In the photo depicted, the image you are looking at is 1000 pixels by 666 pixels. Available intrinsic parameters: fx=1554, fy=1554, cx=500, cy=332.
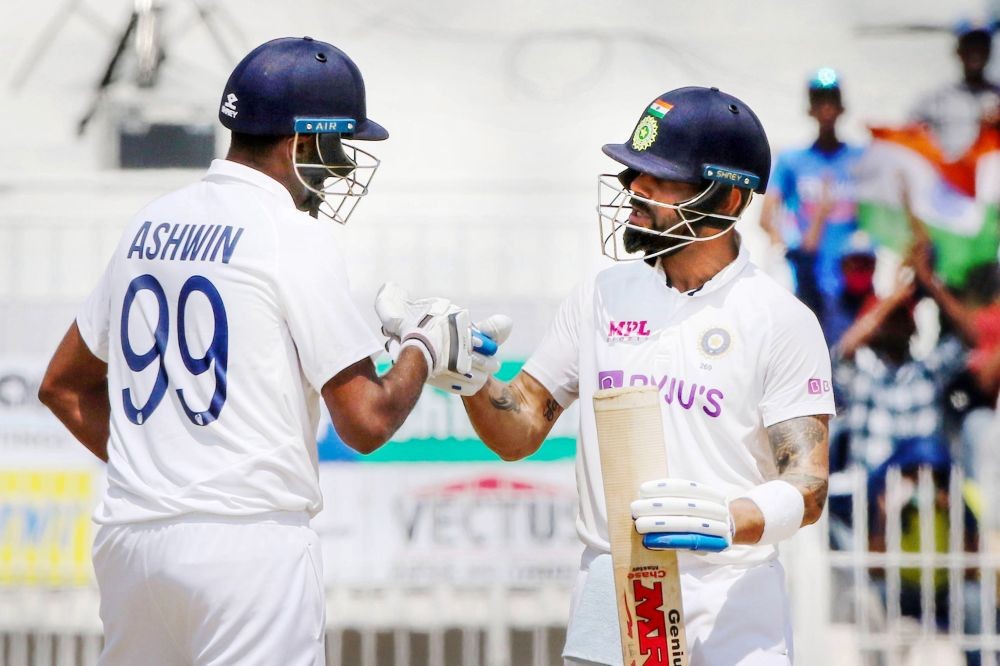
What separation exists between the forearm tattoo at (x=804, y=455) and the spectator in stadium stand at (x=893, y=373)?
12.4 feet

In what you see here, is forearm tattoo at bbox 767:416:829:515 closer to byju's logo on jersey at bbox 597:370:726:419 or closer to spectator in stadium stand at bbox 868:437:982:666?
byju's logo on jersey at bbox 597:370:726:419

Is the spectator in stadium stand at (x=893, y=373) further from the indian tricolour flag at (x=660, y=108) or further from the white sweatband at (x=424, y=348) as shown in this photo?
the white sweatband at (x=424, y=348)

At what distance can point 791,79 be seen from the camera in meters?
8.84

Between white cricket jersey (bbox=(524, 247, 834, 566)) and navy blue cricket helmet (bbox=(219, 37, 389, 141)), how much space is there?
76 cm

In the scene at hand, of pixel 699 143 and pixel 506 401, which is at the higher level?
pixel 699 143

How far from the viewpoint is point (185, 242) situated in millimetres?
3137

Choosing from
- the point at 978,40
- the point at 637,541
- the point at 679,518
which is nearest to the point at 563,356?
the point at 637,541

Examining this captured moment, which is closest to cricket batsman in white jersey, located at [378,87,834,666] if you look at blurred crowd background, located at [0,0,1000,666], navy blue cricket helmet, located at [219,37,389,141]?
navy blue cricket helmet, located at [219,37,389,141]

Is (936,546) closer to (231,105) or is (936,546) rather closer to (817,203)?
(817,203)

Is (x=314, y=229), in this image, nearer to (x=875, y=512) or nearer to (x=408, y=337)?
(x=408, y=337)

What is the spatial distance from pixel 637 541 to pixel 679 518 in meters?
0.15

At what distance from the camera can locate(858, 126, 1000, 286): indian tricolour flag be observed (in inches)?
304

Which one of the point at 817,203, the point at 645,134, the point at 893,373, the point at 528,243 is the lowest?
the point at 893,373

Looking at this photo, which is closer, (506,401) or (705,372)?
(705,372)
